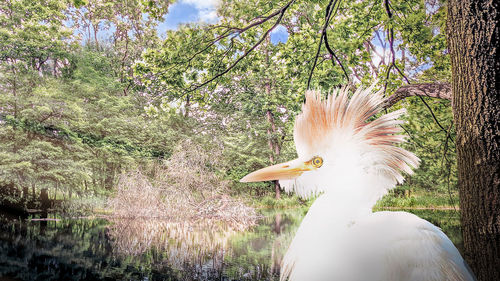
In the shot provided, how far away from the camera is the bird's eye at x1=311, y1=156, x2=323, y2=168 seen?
1.00m

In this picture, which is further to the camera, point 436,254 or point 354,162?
point 354,162

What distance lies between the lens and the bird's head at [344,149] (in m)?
0.91

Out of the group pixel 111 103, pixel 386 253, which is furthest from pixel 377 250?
Answer: pixel 111 103

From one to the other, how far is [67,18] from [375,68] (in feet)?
10.7

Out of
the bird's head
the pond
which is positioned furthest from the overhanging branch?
the pond

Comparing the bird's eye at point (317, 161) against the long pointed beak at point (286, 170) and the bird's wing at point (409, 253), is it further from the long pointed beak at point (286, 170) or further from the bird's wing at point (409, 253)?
the bird's wing at point (409, 253)

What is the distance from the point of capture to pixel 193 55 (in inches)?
80.8

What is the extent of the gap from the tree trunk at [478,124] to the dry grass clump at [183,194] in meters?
2.33

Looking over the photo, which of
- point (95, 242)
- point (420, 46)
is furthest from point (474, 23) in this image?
point (95, 242)

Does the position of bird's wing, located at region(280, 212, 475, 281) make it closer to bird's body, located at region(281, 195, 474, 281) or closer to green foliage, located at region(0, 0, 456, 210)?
bird's body, located at region(281, 195, 474, 281)

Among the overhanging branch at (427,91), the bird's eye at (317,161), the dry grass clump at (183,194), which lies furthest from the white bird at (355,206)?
the dry grass clump at (183,194)

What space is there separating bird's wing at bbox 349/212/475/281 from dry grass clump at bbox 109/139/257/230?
227 centimetres

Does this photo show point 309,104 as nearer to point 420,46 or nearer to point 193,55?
point 193,55

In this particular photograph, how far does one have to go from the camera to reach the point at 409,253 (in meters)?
0.72
